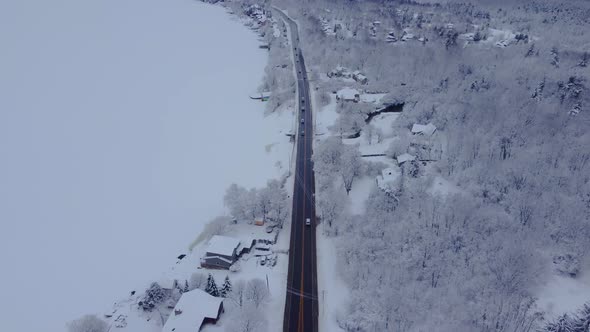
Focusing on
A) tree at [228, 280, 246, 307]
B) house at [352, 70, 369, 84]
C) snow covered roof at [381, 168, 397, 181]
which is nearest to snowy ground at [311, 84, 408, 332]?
snow covered roof at [381, 168, 397, 181]

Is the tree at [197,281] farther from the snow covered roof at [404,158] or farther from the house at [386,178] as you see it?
the snow covered roof at [404,158]

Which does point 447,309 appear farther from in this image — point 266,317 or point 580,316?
point 266,317

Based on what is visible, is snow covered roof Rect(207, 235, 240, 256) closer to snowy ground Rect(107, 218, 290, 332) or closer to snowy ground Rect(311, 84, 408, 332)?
snowy ground Rect(107, 218, 290, 332)

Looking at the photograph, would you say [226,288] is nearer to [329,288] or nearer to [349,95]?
[329,288]

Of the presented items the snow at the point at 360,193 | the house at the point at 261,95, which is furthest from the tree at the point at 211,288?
the house at the point at 261,95

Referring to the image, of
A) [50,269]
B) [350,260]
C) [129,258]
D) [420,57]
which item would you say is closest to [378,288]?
[350,260]

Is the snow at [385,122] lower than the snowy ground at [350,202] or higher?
higher
